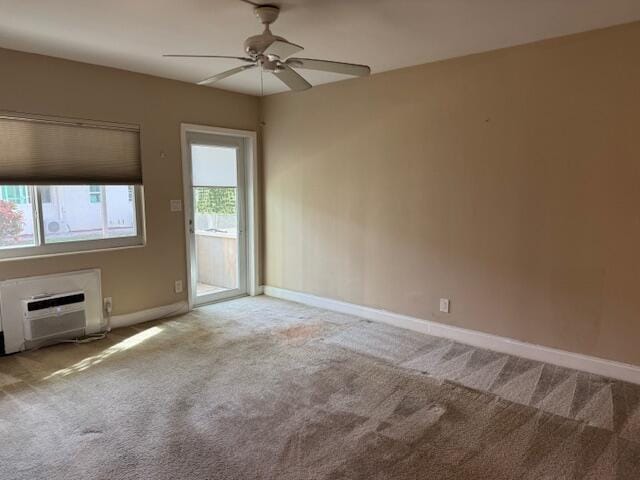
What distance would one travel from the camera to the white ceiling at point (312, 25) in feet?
8.84

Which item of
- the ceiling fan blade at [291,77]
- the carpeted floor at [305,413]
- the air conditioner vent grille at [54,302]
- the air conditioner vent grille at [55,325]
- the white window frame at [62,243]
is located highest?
the ceiling fan blade at [291,77]

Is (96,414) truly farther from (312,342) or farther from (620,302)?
(620,302)

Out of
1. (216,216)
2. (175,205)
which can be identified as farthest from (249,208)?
(175,205)

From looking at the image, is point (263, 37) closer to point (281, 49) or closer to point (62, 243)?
point (281, 49)

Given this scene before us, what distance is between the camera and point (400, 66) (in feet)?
13.5

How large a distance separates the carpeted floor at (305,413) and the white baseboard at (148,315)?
47 cm

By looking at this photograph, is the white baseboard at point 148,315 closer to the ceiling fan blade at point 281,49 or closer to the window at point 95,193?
the window at point 95,193

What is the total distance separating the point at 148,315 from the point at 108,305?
0.45 meters

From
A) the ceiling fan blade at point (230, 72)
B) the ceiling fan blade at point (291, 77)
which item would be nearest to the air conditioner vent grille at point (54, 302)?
the ceiling fan blade at point (230, 72)

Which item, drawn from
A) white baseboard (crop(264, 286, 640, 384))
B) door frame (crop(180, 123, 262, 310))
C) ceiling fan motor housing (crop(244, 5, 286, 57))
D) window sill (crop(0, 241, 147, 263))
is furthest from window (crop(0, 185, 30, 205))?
Answer: white baseboard (crop(264, 286, 640, 384))

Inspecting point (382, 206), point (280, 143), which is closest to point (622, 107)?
point (382, 206)

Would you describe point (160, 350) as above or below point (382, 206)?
below

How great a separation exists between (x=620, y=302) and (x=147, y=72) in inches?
181

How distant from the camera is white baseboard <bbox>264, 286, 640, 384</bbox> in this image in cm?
323
